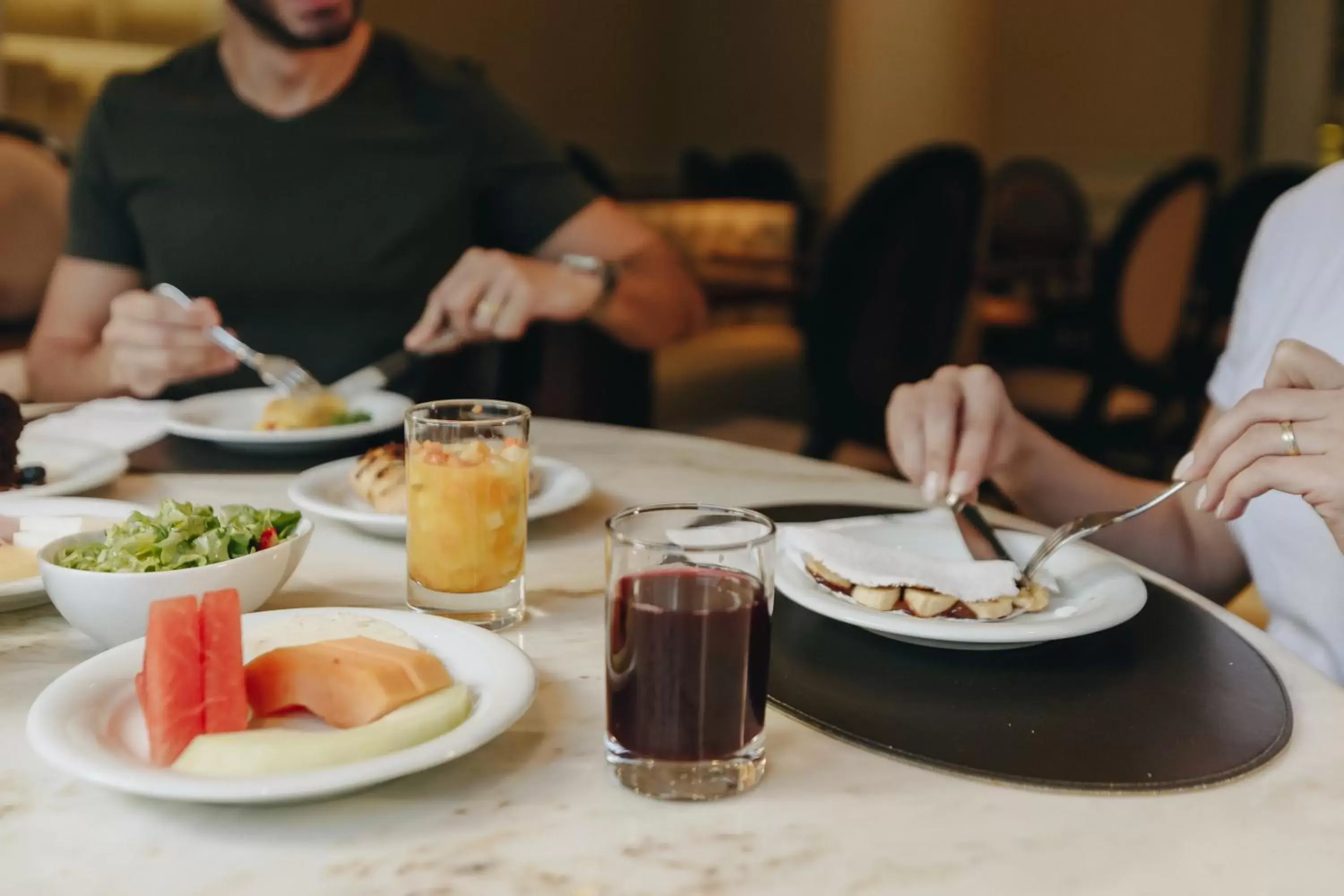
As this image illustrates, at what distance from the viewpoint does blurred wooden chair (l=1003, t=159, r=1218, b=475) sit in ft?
11.9

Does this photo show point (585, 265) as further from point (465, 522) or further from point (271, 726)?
point (271, 726)

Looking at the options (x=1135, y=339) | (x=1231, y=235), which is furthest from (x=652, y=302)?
(x=1231, y=235)

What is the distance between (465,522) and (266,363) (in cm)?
84

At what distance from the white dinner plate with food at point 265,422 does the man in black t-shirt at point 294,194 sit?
1.53 ft

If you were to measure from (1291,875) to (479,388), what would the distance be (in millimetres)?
1885

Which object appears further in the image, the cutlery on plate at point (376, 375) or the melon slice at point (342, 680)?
the cutlery on plate at point (376, 375)

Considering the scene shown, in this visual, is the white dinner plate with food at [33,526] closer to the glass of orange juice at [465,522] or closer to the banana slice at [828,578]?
the glass of orange juice at [465,522]

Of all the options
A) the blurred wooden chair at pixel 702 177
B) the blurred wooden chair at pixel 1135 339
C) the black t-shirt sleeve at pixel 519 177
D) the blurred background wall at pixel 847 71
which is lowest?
the blurred wooden chair at pixel 1135 339

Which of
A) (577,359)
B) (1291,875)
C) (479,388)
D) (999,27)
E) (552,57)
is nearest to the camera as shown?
(1291,875)

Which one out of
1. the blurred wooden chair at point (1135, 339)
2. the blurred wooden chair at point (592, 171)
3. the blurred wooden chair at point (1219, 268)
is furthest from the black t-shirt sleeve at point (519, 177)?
the blurred wooden chair at point (1219, 268)

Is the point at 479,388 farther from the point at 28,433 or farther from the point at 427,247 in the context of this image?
the point at 28,433

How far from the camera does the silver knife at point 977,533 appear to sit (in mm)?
970

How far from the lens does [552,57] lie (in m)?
7.25

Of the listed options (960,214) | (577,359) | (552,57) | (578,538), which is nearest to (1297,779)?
(578,538)
